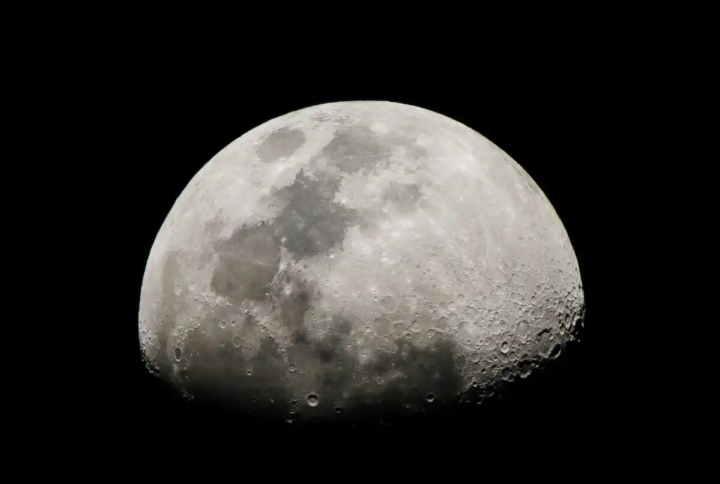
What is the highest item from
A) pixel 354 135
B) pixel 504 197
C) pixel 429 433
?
pixel 354 135

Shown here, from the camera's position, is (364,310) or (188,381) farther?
(188,381)

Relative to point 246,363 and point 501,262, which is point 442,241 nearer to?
point 501,262

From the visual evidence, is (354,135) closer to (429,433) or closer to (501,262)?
(501,262)

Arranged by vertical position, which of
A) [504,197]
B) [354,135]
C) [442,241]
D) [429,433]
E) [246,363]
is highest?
[354,135]

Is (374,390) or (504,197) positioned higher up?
(504,197)

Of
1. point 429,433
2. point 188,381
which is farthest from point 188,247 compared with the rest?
point 429,433

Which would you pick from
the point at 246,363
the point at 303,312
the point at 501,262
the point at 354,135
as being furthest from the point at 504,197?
the point at 246,363
